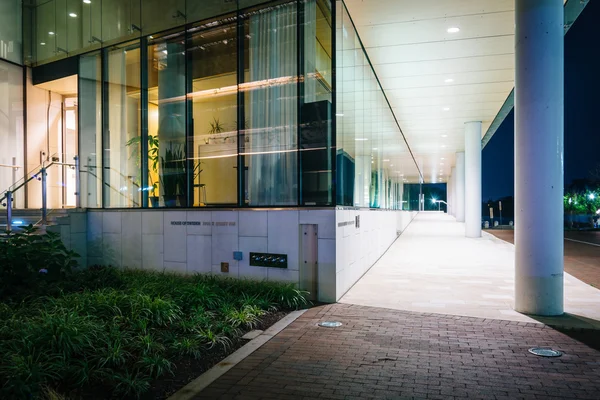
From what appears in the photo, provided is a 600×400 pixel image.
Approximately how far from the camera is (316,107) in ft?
25.3

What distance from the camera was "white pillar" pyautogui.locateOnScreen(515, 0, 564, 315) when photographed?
619 centimetres

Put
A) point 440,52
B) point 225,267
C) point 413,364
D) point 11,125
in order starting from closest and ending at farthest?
point 413,364 < point 225,267 < point 440,52 < point 11,125

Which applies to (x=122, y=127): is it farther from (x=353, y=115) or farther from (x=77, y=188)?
(x=353, y=115)

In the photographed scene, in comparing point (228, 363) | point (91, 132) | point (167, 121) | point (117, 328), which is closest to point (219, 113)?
point (167, 121)

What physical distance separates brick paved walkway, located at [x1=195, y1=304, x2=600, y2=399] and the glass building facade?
2754mm

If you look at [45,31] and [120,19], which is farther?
[45,31]

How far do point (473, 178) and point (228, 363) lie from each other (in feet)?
66.8

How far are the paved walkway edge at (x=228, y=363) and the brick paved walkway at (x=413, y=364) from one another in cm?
9

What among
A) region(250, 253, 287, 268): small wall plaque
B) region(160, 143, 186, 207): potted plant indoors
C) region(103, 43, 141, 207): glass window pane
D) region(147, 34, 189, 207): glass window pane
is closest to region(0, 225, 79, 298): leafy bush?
region(160, 143, 186, 207): potted plant indoors

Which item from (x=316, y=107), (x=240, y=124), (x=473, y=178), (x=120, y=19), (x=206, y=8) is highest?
(x=120, y=19)

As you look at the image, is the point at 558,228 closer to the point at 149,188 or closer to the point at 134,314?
the point at 134,314

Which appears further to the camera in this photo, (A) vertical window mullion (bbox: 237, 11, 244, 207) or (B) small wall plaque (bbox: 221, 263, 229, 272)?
(A) vertical window mullion (bbox: 237, 11, 244, 207)

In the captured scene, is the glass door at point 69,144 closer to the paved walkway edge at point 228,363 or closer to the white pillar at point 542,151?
the paved walkway edge at point 228,363

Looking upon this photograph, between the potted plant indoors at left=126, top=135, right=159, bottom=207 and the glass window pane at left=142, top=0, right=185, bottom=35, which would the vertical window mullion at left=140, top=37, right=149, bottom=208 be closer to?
the potted plant indoors at left=126, top=135, right=159, bottom=207
